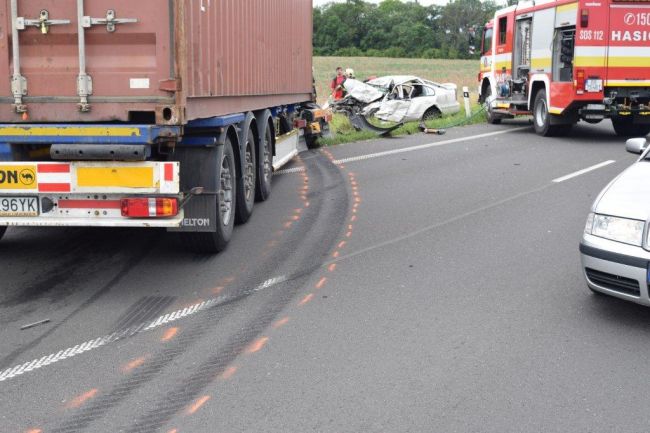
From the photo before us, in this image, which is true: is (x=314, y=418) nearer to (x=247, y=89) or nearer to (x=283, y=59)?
(x=247, y=89)

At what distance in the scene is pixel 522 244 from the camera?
8.30 meters

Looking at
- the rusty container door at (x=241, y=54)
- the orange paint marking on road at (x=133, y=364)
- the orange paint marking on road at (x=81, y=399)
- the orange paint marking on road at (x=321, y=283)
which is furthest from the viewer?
the rusty container door at (x=241, y=54)

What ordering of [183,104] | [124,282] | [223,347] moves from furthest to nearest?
[124,282] → [183,104] → [223,347]

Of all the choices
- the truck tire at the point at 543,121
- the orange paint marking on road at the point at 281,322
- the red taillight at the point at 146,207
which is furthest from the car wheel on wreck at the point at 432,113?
the orange paint marking on road at the point at 281,322

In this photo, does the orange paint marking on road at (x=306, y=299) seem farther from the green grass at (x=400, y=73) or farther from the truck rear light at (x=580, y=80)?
the truck rear light at (x=580, y=80)

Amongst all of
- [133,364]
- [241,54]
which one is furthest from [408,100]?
[133,364]

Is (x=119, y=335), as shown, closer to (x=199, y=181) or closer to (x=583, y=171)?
Answer: (x=199, y=181)

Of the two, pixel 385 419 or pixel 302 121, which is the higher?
pixel 302 121

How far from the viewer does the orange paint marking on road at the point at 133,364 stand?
4.95 metres

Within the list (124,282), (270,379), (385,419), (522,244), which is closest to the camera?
(385,419)

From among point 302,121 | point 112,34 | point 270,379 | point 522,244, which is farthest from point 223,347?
point 302,121

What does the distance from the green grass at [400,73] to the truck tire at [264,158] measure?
692cm

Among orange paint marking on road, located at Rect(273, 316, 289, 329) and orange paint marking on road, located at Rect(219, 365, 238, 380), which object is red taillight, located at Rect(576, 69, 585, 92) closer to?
orange paint marking on road, located at Rect(273, 316, 289, 329)

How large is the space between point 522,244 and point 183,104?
12.3ft
